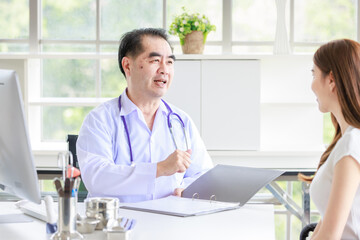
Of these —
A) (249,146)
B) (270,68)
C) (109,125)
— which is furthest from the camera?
(270,68)

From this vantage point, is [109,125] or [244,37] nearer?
[109,125]

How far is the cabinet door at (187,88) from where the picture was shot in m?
4.48

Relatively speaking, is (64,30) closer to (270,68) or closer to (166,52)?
(270,68)

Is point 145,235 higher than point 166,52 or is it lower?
lower

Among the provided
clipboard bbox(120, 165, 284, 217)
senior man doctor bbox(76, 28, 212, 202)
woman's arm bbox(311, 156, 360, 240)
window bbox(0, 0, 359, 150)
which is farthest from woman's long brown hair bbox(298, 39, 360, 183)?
window bbox(0, 0, 359, 150)

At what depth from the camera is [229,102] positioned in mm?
4488

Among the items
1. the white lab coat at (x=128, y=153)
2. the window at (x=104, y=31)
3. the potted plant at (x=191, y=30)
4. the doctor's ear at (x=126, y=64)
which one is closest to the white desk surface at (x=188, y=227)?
the white lab coat at (x=128, y=153)

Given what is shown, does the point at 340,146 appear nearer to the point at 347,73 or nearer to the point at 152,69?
the point at 347,73

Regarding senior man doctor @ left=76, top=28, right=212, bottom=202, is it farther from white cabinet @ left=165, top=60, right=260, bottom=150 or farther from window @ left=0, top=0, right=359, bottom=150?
window @ left=0, top=0, right=359, bottom=150

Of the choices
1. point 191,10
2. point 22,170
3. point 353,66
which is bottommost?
point 22,170

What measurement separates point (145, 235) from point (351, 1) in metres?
3.94

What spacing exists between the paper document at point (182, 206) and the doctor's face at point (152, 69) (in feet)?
1.75

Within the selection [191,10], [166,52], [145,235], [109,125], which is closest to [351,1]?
[191,10]

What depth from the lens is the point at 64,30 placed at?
16.7ft
